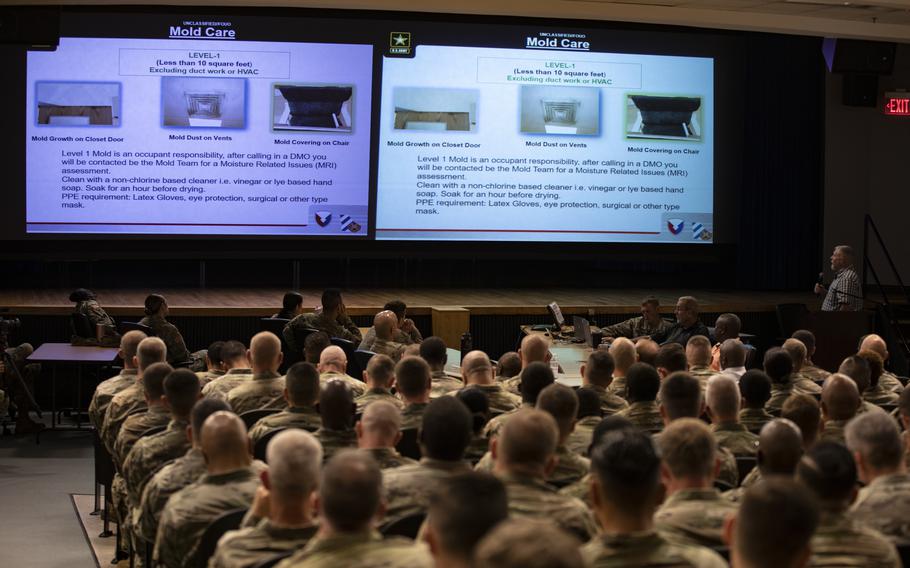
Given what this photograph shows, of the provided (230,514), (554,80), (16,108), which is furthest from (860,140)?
(230,514)

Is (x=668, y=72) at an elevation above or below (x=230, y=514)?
above

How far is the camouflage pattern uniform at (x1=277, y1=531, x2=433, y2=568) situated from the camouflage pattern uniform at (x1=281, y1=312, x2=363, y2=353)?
6.49m

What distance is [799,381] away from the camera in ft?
20.4

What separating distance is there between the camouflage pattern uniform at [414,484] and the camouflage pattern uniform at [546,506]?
1.05 feet

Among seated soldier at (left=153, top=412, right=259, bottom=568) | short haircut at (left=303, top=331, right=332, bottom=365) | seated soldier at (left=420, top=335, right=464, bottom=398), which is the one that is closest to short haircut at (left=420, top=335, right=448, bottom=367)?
seated soldier at (left=420, top=335, right=464, bottom=398)

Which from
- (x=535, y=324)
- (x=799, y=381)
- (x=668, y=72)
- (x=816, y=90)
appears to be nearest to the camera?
(x=799, y=381)

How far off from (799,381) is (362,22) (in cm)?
713

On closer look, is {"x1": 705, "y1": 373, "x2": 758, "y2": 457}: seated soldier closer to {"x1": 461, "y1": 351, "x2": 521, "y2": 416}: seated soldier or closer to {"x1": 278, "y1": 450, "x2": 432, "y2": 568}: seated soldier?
{"x1": 461, "y1": 351, "x2": 521, "y2": 416}: seated soldier

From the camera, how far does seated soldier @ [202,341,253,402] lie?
589 cm

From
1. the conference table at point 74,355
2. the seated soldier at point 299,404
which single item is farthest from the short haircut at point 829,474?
the conference table at point 74,355

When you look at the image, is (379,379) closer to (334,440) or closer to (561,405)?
(334,440)

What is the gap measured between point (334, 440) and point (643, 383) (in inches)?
57.5

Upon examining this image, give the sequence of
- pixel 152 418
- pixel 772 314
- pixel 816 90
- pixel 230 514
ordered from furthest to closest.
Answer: pixel 816 90
pixel 772 314
pixel 152 418
pixel 230 514

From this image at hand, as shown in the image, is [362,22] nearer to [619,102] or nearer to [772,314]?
[619,102]
